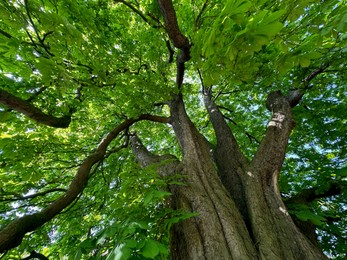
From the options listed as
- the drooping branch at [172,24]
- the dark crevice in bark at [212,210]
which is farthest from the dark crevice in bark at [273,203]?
the drooping branch at [172,24]

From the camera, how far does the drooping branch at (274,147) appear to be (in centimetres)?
295

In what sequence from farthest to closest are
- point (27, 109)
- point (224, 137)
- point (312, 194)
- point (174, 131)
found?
point (174, 131) < point (224, 137) < point (312, 194) < point (27, 109)

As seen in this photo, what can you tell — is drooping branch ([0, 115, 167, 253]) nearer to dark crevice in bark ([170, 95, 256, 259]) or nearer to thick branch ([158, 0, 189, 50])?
dark crevice in bark ([170, 95, 256, 259])

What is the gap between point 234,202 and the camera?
2.62 metres

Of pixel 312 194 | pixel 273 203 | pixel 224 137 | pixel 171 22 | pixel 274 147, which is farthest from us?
pixel 224 137

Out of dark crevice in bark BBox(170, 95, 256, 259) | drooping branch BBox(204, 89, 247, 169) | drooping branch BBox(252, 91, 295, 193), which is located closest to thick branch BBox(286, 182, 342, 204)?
drooping branch BBox(252, 91, 295, 193)

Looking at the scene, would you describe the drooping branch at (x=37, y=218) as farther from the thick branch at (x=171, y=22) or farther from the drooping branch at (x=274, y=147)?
the drooping branch at (x=274, y=147)

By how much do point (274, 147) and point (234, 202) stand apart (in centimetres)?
115

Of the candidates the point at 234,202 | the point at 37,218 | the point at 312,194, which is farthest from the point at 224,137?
the point at 37,218

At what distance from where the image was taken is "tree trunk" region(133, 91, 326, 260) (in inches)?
76.1

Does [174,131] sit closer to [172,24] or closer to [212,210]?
[212,210]

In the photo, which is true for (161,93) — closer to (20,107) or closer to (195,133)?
(195,133)

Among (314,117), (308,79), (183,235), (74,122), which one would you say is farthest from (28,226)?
(314,117)

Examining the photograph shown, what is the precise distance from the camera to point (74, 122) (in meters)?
4.79
